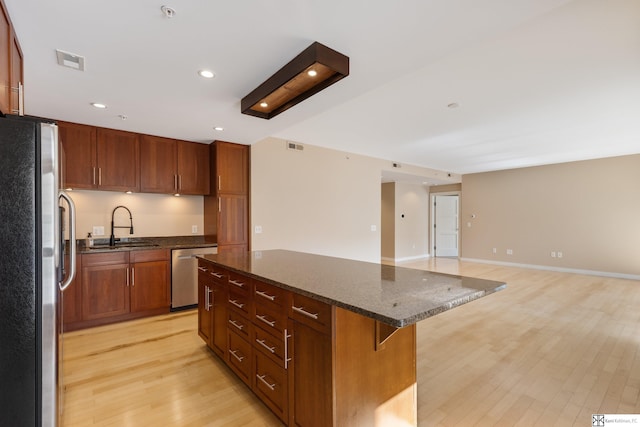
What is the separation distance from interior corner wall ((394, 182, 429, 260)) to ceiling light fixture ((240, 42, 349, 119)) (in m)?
6.27

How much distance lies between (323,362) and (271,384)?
1.92 feet


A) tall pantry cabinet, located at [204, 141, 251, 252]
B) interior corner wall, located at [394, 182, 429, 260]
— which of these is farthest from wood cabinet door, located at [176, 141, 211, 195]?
interior corner wall, located at [394, 182, 429, 260]

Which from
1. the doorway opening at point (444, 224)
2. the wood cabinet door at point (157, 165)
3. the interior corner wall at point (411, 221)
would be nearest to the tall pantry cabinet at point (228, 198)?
the wood cabinet door at point (157, 165)

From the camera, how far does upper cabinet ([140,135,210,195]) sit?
3.81 meters

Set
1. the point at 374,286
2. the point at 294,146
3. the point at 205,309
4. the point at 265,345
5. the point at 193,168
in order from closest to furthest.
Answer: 1. the point at 374,286
2. the point at 265,345
3. the point at 205,309
4. the point at 193,168
5. the point at 294,146

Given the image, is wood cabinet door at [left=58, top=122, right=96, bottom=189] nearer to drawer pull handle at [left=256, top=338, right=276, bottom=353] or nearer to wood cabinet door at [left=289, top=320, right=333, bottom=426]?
drawer pull handle at [left=256, top=338, right=276, bottom=353]

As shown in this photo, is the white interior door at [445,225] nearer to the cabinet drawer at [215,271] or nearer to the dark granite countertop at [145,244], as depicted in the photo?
the dark granite countertop at [145,244]

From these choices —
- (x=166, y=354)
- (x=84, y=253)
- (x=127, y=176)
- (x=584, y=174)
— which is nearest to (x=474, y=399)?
(x=166, y=354)

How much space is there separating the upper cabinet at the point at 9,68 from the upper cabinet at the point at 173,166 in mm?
2036

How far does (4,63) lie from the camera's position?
146cm

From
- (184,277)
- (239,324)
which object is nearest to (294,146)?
(184,277)

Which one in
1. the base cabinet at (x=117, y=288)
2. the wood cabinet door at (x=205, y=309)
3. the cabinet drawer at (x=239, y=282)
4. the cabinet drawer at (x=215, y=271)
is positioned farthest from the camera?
the base cabinet at (x=117, y=288)

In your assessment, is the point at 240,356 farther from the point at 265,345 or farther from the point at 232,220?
the point at 232,220

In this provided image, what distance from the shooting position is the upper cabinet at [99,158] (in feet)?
10.9
